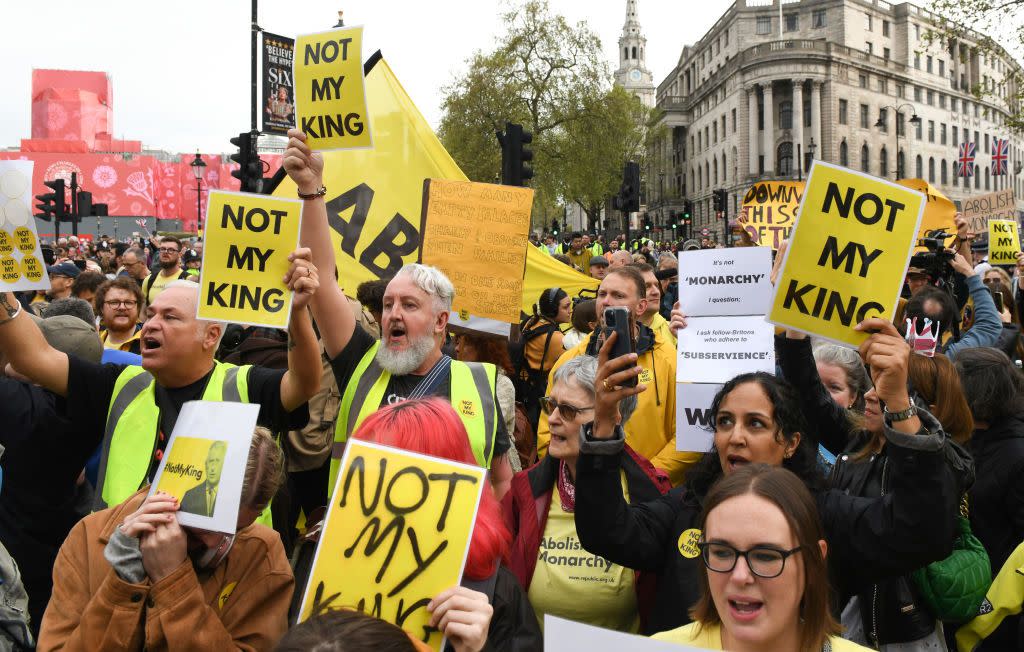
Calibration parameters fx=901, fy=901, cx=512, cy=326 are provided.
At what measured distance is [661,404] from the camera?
4.55 meters

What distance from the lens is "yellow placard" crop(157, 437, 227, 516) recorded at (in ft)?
7.10

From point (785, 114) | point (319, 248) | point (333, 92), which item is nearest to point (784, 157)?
point (785, 114)

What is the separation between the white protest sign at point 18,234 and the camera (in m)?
3.62

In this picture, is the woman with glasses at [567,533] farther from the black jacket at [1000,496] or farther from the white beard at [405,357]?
the black jacket at [1000,496]

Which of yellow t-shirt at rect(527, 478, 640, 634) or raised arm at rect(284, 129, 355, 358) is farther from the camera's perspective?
raised arm at rect(284, 129, 355, 358)

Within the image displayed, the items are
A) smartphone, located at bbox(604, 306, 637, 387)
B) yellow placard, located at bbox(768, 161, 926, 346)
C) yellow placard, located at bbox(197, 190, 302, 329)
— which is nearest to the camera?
smartphone, located at bbox(604, 306, 637, 387)

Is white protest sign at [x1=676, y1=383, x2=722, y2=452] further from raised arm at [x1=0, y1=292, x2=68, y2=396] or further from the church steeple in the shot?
the church steeple

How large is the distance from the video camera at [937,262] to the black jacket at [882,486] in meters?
3.49

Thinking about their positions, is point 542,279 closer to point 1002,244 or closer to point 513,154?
point 513,154

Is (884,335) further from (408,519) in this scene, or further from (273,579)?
(273,579)

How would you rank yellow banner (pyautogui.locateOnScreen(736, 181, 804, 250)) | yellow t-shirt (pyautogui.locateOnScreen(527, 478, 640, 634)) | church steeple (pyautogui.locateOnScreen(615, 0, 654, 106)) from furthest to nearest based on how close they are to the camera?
church steeple (pyautogui.locateOnScreen(615, 0, 654, 106)) < yellow banner (pyautogui.locateOnScreen(736, 181, 804, 250)) < yellow t-shirt (pyautogui.locateOnScreen(527, 478, 640, 634))

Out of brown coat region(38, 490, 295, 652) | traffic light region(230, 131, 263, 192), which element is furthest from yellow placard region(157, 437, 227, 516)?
traffic light region(230, 131, 263, 192)

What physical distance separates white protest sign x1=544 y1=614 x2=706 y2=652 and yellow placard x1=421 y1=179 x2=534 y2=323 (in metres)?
3.91

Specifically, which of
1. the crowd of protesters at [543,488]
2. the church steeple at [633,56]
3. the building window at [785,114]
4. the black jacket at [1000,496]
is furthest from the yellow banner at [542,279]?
the church steeple at [633,56]
